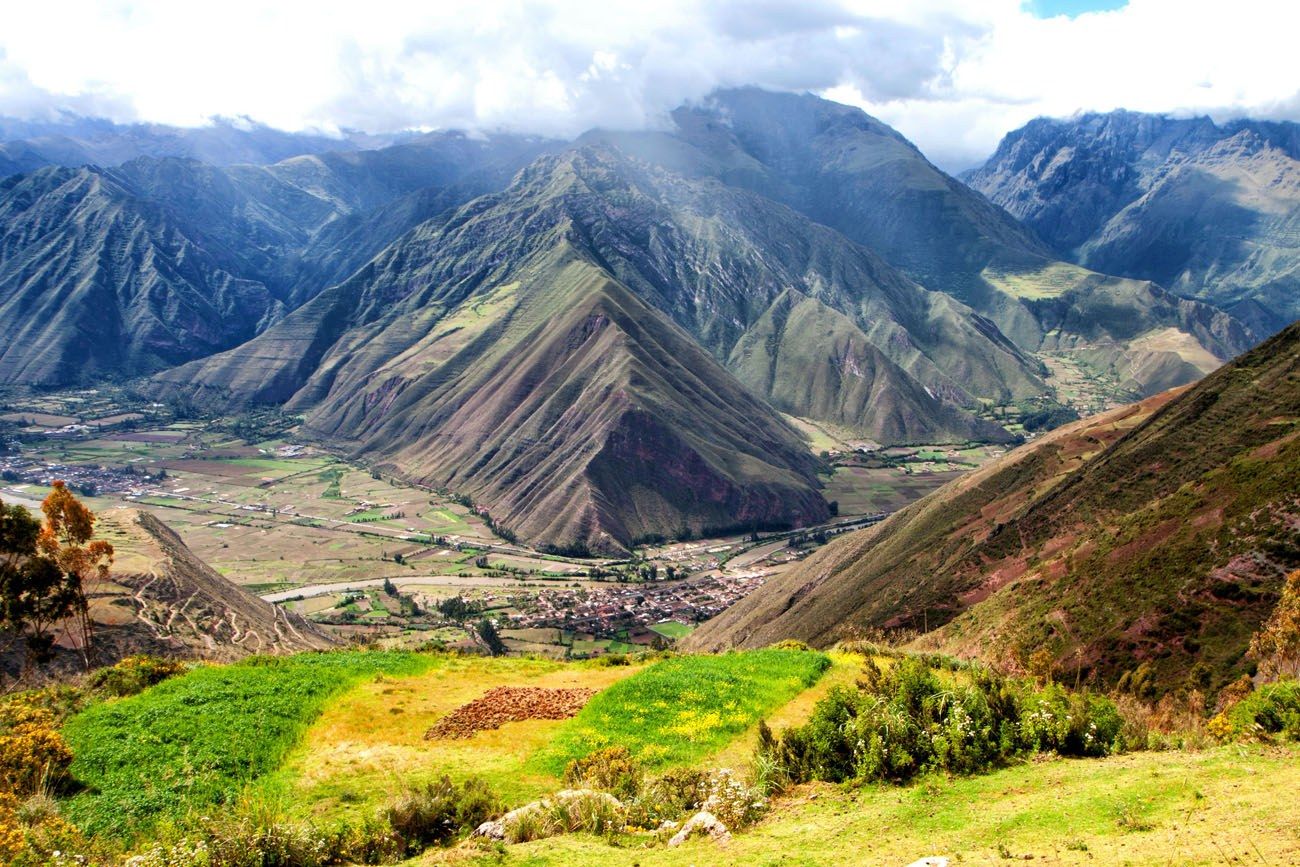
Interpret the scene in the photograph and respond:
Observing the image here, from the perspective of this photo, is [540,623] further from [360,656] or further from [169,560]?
[360,656]

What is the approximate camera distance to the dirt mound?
29266mm

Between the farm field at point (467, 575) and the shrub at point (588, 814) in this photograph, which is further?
the farm field at point (467, 575)

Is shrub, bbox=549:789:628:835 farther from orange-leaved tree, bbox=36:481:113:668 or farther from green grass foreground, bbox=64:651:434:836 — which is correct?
orange-leaved tree, bbox=36:481:113:668

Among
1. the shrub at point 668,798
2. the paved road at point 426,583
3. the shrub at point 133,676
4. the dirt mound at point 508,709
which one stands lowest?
the paved road at point 426,583

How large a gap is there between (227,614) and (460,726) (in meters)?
51.6

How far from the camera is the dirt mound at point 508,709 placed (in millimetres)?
29266

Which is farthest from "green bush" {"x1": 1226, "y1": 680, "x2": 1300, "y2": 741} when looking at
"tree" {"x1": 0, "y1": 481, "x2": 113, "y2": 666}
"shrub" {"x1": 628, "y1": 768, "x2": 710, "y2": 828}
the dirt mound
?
"tree" {"x1": 0, "y1": 481, "x2": 113, "y2": 666}

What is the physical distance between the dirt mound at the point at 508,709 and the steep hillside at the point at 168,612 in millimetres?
36210

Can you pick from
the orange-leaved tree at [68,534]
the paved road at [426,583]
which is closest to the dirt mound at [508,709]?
the orange-leaved tree at [68,534]

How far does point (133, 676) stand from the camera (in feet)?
104

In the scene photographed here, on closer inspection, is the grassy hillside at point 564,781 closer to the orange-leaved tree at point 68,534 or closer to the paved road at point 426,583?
the orange-leaved tree at point 68,534

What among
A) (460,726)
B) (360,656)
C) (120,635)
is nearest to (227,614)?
(120,635)

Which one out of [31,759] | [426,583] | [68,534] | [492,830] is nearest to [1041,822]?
[492,830]

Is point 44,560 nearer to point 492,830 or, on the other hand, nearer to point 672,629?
point 492,830
